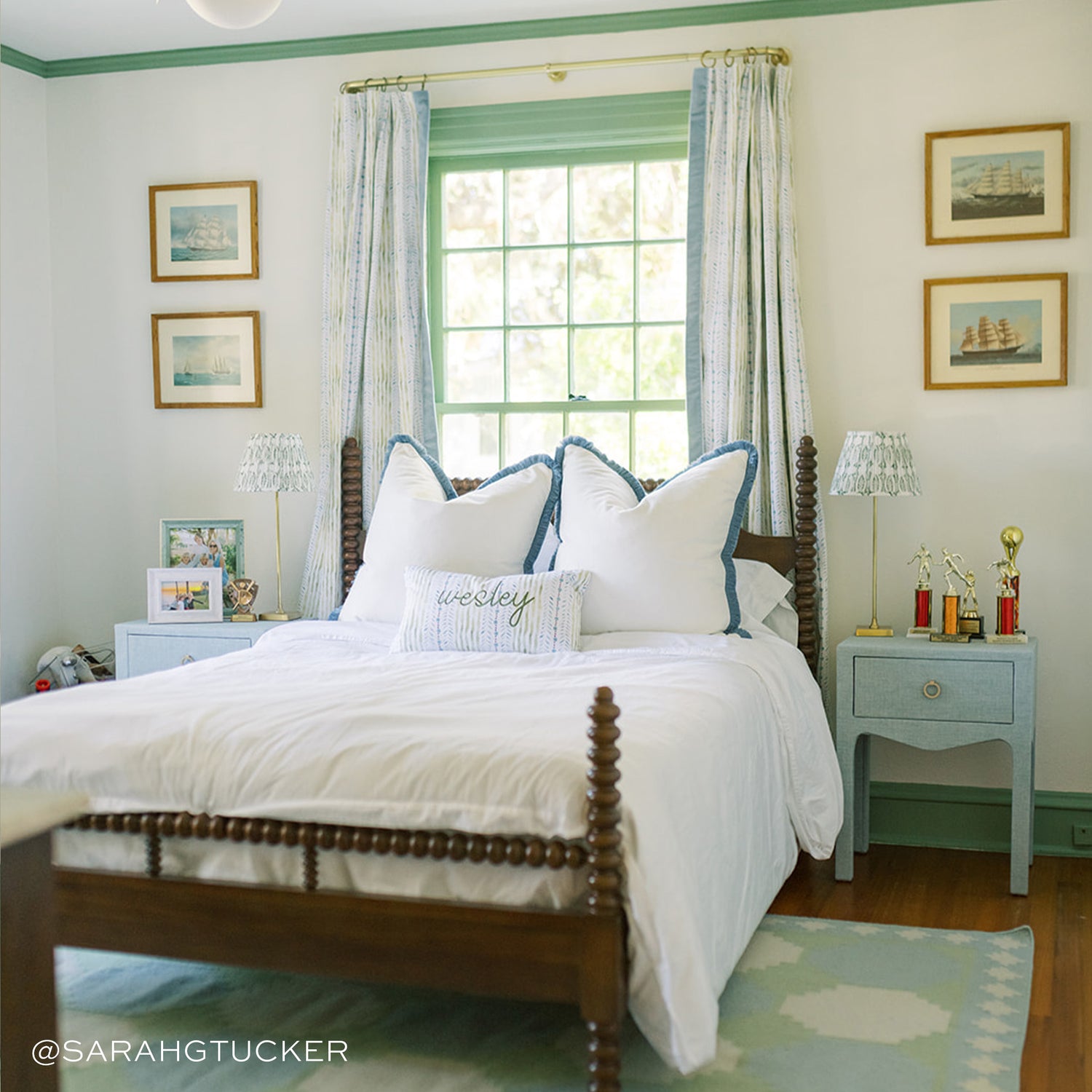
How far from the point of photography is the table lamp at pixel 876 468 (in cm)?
354

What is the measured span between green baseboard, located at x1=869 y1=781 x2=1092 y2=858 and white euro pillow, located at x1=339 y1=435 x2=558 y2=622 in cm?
139

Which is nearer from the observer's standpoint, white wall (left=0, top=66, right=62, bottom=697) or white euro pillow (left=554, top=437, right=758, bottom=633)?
white euro pillow (left=554, top=437, right=758, bottom=633)

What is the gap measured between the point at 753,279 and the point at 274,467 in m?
1.67

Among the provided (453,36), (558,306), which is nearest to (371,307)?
(558,306)

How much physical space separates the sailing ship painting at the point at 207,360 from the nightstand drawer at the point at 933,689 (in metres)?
2.40

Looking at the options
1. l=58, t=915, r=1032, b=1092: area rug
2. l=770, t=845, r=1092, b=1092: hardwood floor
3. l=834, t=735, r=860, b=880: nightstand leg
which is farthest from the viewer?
l=834, t=735, r=860, b=880: nightstand leg

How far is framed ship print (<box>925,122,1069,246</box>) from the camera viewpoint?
3.66 meters

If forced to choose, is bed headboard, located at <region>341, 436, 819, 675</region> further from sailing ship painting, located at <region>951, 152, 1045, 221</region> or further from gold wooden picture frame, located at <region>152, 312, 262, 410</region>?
gold wooden picture frame, located at <region>152, 312, 262, 410</region>

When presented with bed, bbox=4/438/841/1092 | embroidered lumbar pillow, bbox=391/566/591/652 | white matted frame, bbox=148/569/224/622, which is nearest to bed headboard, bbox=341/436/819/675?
embroidered lumbar pillow, bbox=391/566/591/652

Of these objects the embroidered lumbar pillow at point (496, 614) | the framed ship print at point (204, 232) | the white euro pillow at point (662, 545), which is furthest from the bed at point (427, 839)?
the framed ship print at point (204, 232)

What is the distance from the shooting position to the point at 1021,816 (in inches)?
131

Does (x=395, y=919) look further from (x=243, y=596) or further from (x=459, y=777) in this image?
(x=243, y=596)

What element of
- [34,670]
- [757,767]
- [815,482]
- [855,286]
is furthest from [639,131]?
[34,670]

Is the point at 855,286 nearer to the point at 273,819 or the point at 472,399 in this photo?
the point at 472,399
